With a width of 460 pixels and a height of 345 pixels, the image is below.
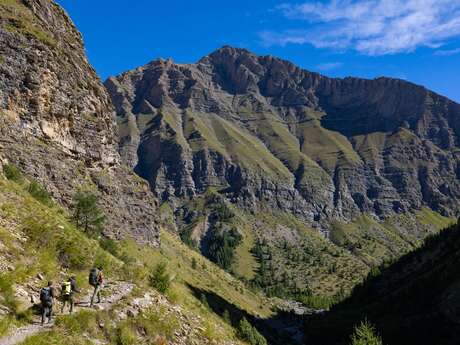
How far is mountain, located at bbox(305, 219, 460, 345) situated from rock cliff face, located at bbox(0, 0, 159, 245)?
70510 mm

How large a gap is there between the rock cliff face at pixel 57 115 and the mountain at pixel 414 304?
2776 inches

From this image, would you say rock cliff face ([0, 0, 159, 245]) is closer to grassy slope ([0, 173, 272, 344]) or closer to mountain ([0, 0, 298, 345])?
mountain ([0, 0, 298, 345])

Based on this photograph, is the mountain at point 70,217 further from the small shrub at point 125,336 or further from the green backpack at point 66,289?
the green backpack at point 66,289

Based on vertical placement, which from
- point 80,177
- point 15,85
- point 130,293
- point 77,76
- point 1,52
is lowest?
point 130,293

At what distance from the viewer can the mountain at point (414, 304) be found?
346 feet

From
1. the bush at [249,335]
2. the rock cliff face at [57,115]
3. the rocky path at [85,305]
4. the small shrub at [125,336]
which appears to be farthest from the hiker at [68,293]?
the rock cliff face at [57,115]

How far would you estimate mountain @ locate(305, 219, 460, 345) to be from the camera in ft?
346

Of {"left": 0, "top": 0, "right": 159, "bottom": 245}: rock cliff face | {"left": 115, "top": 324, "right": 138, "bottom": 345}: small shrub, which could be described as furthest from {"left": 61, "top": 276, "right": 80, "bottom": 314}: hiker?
{"left": 0, "top": 0, "right": 159, "bottom": 245}: rock cliff face

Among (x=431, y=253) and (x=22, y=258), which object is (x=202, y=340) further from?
(x=431, y=253)

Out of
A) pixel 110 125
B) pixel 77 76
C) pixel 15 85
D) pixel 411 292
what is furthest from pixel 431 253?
pixel 15 85

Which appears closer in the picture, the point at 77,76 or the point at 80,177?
the point at 80,177

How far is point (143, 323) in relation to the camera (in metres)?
25.0

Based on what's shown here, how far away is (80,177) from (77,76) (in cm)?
2443

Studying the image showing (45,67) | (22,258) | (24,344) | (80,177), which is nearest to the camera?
(24,344)
